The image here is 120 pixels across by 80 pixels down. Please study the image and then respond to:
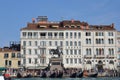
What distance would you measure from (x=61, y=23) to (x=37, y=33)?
509cm

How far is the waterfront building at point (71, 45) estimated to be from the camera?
71.9 meters

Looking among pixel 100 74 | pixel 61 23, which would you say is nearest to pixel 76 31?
pixel 61 23

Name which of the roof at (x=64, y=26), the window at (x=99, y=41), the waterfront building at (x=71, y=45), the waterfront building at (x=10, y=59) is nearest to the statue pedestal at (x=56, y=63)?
the waterfront building at (x=71, y=45)

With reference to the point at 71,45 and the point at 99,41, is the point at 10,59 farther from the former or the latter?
the point at 99,41

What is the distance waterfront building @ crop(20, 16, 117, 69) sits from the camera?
71.9 metres

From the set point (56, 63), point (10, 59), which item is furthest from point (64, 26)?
point (10, 59)

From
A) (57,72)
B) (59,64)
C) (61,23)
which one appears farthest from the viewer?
(61,23)

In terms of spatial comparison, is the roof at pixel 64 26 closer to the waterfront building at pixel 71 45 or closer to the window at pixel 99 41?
the waterfront building at pixel 71 45

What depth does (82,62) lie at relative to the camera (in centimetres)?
7231

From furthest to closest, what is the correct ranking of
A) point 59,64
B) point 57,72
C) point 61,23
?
point 61,23
point 59,64
point 57,72

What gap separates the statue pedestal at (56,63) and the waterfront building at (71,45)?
2056mm

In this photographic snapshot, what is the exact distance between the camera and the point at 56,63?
69.9m

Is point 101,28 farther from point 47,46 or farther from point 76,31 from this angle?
point 47,46

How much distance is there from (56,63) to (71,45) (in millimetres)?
4421
